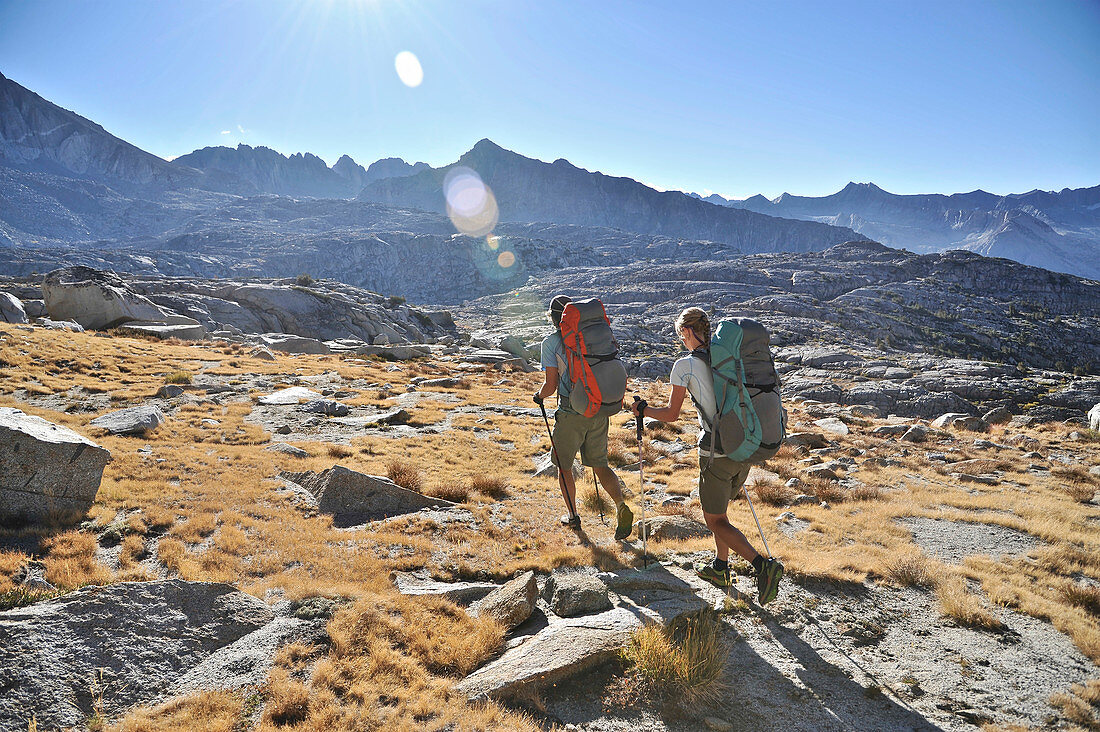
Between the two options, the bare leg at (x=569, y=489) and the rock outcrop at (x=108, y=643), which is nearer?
the rock outcrop at (x=108, y=643)

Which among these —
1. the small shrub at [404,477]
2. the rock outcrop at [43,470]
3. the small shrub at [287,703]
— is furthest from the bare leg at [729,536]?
the rock outcrop at [43,470]

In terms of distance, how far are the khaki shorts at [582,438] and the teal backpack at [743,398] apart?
2132mm

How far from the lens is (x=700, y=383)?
530cm

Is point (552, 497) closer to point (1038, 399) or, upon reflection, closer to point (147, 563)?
point (147, 563)


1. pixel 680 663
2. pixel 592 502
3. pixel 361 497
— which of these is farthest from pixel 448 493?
pixel 680 663

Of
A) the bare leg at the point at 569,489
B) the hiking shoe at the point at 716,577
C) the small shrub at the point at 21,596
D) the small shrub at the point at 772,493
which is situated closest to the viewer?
the small shrub at the point at 21,596

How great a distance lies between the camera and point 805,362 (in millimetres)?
68188

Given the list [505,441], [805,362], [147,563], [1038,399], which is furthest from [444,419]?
[805,362]

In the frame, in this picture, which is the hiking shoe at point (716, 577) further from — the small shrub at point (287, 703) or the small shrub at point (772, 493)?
the small shrub at point (772, 493)

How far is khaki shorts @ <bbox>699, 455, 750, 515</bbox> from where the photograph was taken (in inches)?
210

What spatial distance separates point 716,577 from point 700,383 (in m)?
2.51

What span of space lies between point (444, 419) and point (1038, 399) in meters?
48.8

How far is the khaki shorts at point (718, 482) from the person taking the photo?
534 centimetres

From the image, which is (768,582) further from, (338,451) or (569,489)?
(338,451)
